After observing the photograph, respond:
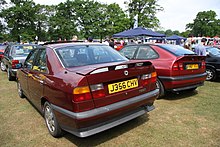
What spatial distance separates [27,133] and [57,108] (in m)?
1.01

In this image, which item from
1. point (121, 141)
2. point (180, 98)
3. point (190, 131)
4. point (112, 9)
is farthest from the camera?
point (112, 9)

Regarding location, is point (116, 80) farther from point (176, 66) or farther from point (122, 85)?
point (176, 66)

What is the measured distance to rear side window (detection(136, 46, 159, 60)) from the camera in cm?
499

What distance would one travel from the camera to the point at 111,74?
100 inches

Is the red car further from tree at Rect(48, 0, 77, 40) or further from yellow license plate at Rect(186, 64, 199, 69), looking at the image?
tree at Rect(48, 0, 77, 40)

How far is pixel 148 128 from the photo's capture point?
3.24 metres

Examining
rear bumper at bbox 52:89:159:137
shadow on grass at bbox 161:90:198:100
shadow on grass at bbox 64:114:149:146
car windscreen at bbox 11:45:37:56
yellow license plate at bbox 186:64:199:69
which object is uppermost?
car windscreen at bbox 11:45:37:56

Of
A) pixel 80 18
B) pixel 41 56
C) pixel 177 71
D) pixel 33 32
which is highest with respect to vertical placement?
pixel 80 18

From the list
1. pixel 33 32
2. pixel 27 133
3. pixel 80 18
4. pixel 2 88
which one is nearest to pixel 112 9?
pixel 80 18

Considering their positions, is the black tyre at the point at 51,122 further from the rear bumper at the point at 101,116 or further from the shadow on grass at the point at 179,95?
the shadow on grass at the point at 179,95

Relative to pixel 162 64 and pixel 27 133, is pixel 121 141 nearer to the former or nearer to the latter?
pixel 27 133

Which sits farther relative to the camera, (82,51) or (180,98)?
(180,98)

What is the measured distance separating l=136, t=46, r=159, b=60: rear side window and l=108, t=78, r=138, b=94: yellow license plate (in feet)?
7.43

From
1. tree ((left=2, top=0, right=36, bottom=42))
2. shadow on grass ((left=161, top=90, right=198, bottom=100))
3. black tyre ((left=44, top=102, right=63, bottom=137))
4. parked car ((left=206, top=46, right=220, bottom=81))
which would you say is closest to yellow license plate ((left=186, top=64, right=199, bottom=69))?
shadow on grass ((left=161, top=90, right=198, bottom=100))
